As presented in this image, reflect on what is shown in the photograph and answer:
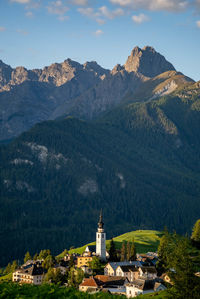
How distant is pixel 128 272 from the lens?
489ft

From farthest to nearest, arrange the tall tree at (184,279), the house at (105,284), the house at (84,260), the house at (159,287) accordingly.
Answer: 1. the house at (84,260)
2. the house at (105,284)
3. the house at (159,287)
4. the tall tree at (184,279)

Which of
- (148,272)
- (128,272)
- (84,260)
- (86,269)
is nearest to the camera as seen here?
(148,272)

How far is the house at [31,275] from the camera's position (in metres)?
160

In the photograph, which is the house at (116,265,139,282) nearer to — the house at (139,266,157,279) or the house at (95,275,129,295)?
the house at (139,266,157,279)

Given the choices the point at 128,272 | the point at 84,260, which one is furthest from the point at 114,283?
the point at 84,260

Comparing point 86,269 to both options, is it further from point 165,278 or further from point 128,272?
point 165,278

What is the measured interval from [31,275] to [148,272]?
119ft

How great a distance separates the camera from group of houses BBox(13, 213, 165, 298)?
130125mm

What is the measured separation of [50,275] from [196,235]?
54.0 metres

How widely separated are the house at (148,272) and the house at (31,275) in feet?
101

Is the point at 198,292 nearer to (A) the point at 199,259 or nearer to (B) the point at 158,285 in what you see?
(B) the point at 158,285

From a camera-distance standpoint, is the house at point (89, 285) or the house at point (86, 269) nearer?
the house at point (89, 285)

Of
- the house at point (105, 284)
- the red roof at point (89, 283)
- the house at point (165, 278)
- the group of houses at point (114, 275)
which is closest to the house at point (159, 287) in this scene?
the group of houses at point (114, 275)

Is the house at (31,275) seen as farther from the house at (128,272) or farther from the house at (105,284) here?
the house at (128,272)
